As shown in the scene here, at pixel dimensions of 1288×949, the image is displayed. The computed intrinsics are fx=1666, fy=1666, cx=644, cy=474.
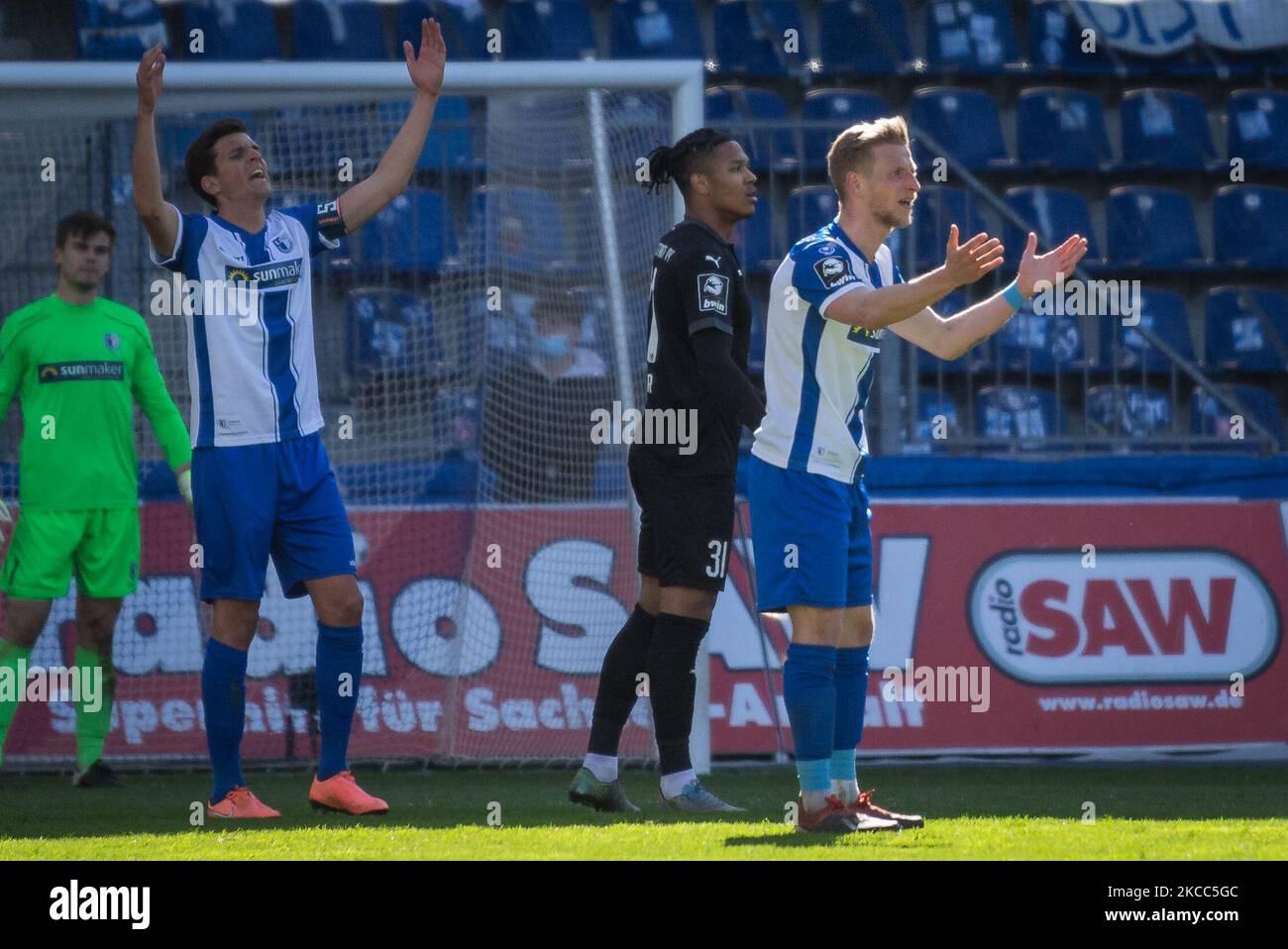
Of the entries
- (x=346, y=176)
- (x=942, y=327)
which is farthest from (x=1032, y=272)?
(x=346, y=176)

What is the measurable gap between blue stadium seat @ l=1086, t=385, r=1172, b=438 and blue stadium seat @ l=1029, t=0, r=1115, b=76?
3.76 metres

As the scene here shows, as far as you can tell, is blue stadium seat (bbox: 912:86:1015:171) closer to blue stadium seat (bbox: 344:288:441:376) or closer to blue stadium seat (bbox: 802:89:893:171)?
blue stadium seat (bbox: 802:89:893:171)

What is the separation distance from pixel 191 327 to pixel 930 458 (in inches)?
137

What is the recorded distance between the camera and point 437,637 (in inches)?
283

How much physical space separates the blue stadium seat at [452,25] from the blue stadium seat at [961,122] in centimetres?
316

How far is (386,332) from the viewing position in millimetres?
7715

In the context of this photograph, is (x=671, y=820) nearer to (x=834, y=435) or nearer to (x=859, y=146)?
(x=834, y=435)

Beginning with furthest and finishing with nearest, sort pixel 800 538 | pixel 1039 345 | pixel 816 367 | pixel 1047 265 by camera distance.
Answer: pixel 1039 345, pixel 816 367, pixel 800 538, pixel 1047 265

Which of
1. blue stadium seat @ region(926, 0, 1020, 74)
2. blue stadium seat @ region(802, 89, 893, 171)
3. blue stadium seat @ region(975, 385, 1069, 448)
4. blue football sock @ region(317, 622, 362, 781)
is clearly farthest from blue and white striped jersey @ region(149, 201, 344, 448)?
blue stadium seat @ region(926, 0, 1020, 74)

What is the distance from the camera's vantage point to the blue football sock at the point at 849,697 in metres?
4.66

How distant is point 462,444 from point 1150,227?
249 inches

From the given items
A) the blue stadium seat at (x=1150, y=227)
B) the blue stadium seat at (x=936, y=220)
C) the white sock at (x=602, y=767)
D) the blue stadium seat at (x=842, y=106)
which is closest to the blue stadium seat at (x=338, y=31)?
the blue stadium seat at (x=842, y=106)

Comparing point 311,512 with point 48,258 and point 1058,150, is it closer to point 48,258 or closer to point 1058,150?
point 48,258

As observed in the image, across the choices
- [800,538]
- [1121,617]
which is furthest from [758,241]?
[800,538]
